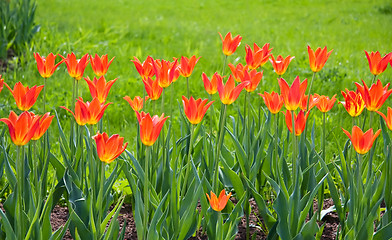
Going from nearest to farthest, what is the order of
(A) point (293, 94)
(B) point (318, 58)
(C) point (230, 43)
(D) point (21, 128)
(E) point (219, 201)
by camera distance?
(D) point (21, 128) < (E) point (219, 201) < (A) point (293, 94) < (B) point (318, 58) < (C) point (230, 43)

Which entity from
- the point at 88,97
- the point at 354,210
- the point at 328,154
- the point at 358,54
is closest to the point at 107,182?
the point at 354,210

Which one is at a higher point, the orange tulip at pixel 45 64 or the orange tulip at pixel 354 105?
the orange tulip at pixel 45 64

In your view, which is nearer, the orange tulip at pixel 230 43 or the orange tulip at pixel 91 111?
the orange tulip at pixel 91 111

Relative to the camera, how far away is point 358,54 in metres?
6.22

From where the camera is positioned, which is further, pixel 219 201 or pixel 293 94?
pixel 293 94

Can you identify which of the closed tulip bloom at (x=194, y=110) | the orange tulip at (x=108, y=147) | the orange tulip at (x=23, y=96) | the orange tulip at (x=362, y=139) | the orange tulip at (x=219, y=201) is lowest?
the orange tulip at (x=219, y=201)

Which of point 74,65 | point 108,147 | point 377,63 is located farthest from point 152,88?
point 377,63

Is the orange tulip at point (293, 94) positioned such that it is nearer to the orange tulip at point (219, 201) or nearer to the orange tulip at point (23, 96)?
the orange tulip at point (219, 201)

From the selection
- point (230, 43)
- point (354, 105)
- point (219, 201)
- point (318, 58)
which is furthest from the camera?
point (230, 43)

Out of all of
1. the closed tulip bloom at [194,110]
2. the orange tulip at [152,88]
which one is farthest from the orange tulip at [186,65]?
the closed tulip bloom at [194,110]

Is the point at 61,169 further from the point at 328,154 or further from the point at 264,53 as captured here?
the point at 328,154

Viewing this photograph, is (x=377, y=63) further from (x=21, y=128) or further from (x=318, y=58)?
(x=21, y=128)

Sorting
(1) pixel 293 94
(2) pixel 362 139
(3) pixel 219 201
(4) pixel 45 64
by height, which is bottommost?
(3) pixel 219 201

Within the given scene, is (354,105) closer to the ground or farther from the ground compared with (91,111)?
closer to the ground
